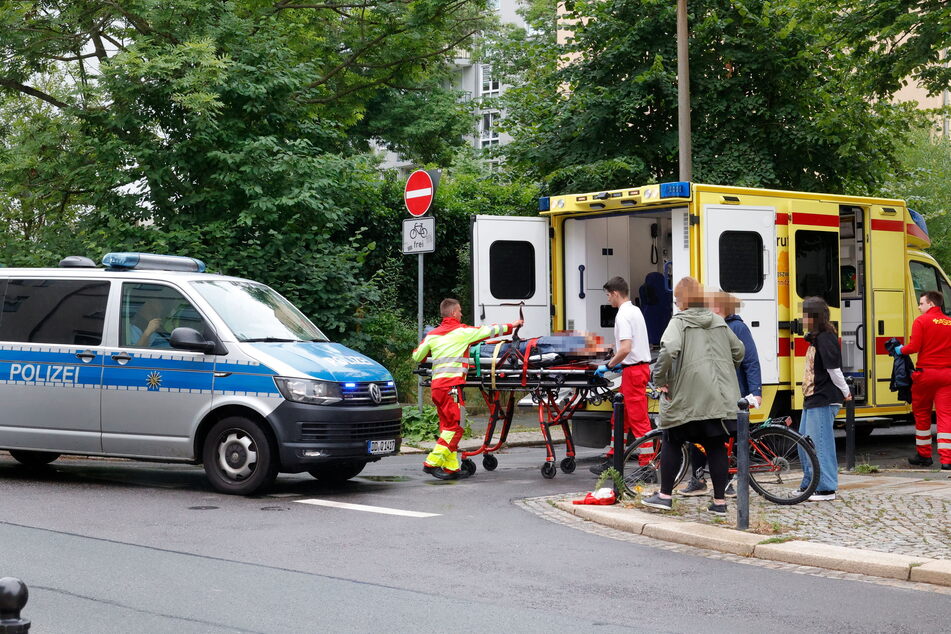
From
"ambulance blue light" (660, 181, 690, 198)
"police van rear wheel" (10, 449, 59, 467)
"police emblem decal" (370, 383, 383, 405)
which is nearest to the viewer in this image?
"police emblem decal" (370, 383, 383, 405)

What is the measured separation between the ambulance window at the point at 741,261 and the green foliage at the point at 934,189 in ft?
45.0

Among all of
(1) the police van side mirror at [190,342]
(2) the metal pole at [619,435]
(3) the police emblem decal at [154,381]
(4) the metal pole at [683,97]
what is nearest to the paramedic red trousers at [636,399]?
(2) the metal pole at [619,435]

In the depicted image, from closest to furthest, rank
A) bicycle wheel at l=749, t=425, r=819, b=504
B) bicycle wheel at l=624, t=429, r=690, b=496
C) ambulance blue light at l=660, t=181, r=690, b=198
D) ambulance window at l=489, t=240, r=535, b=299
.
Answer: bicycle wheel at l=749, t=425, r=819, b=504, bicycle wheel at l=624, t=429, r=690, b=496, ambulance blue light at l=660, t=181, r=690, b=198, ambulance window at l=489, t=240, r=535, b=299

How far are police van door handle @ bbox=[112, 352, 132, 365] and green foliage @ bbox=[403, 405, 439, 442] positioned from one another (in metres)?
5.15

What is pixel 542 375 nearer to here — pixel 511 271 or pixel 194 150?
pixel 511 271

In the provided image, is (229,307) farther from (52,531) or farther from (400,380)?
(400,380)

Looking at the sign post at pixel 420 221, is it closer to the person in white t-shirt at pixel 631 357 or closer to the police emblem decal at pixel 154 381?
the person in white t-shirt at pixel 631 357

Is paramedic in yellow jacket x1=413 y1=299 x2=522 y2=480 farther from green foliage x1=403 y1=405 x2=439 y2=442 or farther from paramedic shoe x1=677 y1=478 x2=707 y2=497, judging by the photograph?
green foliage x1=403 y1=405 x2=439 y2=442

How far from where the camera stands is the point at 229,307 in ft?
34.2

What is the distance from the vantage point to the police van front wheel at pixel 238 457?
9.73 m

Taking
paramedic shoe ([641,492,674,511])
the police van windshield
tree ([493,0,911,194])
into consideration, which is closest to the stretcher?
the police van windshield

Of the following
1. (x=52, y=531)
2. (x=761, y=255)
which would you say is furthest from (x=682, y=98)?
(x=52, y=531)

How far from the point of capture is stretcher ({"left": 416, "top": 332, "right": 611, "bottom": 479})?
1091 centimetres

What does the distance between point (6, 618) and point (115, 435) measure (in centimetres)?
734
